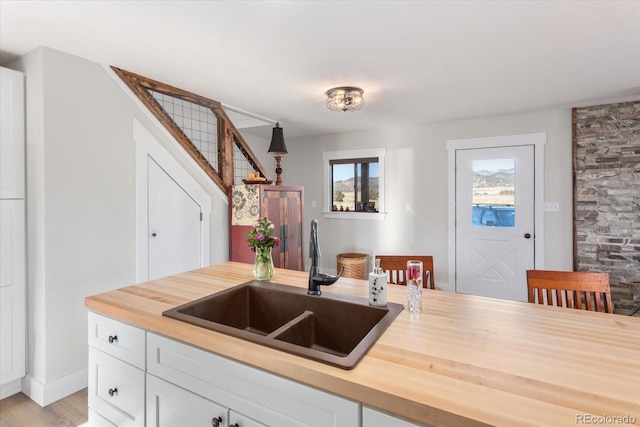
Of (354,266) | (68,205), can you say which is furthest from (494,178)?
(68,205)

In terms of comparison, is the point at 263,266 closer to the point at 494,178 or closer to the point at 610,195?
the point at 494,178

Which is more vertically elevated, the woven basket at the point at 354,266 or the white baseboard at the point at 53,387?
the woven basket at the point at 354,266

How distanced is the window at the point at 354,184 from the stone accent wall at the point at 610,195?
2248 mm

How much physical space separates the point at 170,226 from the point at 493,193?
365 centimetres

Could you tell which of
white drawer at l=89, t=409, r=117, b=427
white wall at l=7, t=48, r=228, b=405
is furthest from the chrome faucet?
white wall at l=7, t=48, r=228, b=405

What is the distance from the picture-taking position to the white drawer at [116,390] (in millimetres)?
1280

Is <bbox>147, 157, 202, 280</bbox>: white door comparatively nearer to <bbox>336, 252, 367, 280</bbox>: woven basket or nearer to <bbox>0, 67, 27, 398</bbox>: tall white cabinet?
<bbox>0, 67, 27, 398</bbox>: tall white cabinet

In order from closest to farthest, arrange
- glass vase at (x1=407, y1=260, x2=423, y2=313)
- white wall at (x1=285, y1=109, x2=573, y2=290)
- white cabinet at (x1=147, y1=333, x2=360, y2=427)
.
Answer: white cabinet at (x1=147, y1=333, x2=360, y2=427) → glass vase at (x1=407, y1=260, x2=423, y2=313) → white wall at (x1=285, y1=109, x2=573, y2=290)

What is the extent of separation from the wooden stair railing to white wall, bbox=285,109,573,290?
1.60 meters

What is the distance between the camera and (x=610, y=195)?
11.1 feet

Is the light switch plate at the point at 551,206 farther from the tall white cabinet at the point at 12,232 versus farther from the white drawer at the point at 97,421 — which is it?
the tall white cabinet at the point at 12,232

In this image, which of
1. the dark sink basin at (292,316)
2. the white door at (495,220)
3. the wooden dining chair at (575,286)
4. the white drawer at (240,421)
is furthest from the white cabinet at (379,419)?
the white door at (495,220)

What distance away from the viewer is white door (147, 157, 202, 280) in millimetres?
2725

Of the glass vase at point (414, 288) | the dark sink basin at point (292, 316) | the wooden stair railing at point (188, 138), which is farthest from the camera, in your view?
the wooden stair railing at point (188, 138)
